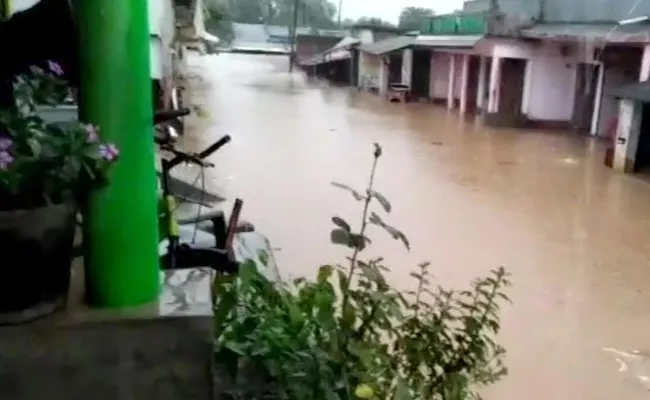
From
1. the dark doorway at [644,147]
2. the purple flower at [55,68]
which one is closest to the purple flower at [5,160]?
the purple flower at [55,68]

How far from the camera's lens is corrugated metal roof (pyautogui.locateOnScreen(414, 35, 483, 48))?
16312 millimetres

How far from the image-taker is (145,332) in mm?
1246

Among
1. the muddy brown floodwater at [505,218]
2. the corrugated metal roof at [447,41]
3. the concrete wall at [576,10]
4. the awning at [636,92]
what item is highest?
the concrete wall at [576,10]

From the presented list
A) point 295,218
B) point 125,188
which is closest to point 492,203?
point 295,218

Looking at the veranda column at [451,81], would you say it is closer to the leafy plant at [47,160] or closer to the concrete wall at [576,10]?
the concrete wall at [576,10]

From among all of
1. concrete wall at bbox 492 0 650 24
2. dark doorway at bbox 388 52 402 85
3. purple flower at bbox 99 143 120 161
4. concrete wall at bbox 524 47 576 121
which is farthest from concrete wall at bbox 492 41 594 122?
purple flower at bbox 99 143 120 161

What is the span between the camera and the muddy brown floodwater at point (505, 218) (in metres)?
4.22

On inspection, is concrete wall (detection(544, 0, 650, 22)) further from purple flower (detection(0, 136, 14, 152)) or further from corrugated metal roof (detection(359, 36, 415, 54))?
purple flower (detection(0, 136, 14, 152))

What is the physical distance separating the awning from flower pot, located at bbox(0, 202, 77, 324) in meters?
9.43

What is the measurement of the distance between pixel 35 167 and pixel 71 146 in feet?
0.21

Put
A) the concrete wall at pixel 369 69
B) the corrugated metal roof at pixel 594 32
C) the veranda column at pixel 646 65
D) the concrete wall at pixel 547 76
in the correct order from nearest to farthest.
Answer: the veranda column at pixel 646 65, the corrugated metal roof at pixel 594 32, the concrete wall at pixel 547 76, the concrete wall at pixel 369 69

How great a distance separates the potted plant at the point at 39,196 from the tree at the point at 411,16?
87.3 feet

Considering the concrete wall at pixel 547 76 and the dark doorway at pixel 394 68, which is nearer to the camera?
the concrete wall at pixel 547 76

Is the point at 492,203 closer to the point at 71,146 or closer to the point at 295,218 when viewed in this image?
the point at 295,218
